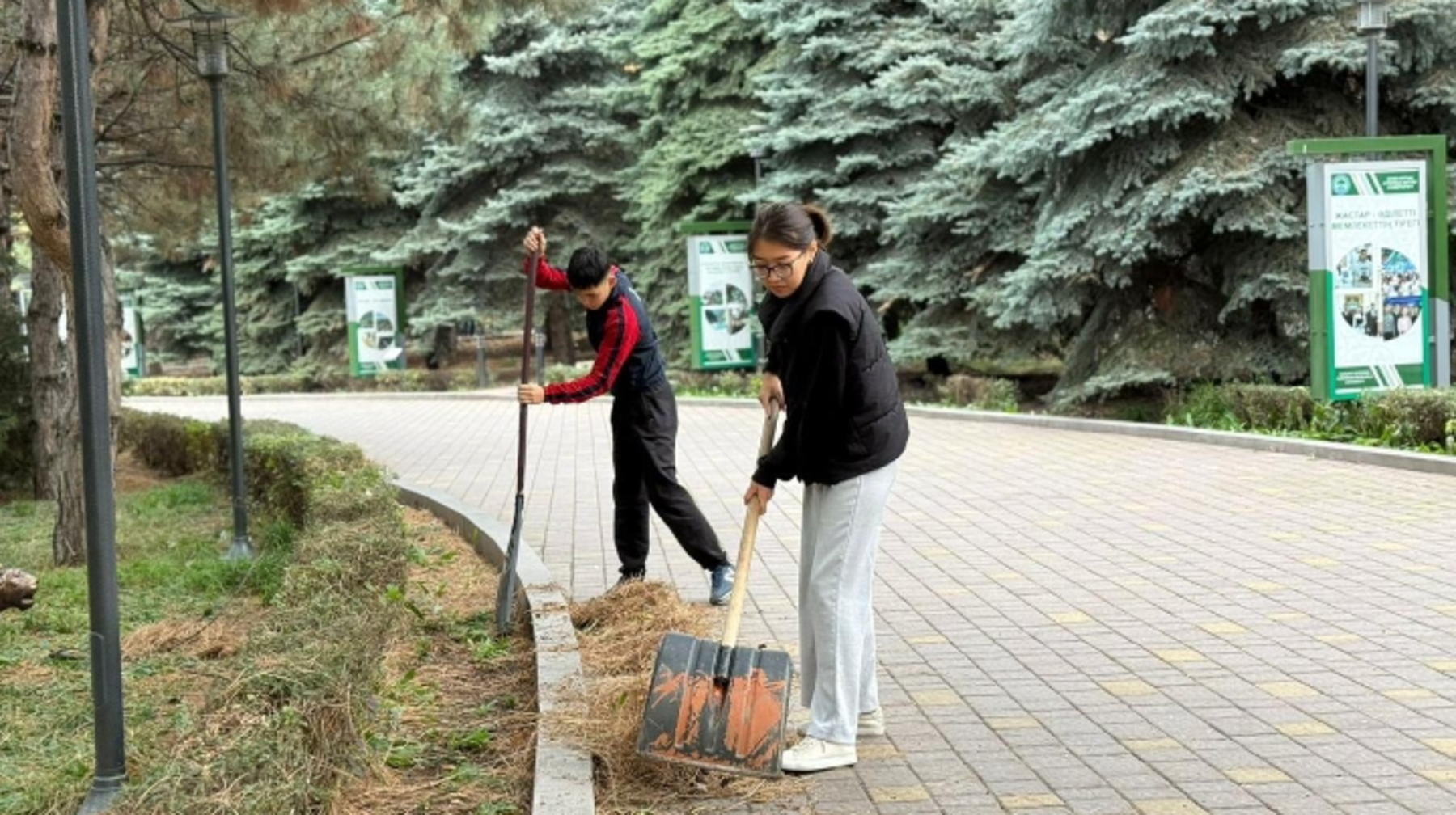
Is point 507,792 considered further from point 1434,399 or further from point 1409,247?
point 1409,247

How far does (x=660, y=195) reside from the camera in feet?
98.6

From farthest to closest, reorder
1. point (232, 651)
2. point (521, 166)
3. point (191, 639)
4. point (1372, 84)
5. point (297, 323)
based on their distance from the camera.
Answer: point (297, 323)
point (521, 166)
point (1372, 84)
point (191, 639)
point (232, 651)

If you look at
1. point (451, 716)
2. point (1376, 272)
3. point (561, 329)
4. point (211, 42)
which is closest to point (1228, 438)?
point (1376, 272)

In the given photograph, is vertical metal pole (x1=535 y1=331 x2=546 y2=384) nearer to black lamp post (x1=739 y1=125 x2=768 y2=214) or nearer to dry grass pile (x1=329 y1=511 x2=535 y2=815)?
black lamp post (x1=739 y1=125 x2=768 y2=214)

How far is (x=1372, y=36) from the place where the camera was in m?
14.2

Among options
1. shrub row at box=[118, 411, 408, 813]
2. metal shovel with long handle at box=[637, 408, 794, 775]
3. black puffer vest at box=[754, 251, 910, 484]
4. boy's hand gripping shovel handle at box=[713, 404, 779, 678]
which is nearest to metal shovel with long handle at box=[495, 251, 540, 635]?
shrub row at box=[118, 411, 408, 813]

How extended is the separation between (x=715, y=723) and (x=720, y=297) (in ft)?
67.9

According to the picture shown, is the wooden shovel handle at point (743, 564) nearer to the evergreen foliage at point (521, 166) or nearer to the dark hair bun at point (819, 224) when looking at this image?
the dark hair bun at point (819, 224)

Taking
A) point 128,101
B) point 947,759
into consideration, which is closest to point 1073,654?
point 947,759

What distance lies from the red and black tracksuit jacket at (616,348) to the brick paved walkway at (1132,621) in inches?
47.7

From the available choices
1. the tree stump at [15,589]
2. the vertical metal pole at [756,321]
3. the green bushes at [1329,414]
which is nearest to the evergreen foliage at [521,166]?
the vertical metal pole at [756,321]

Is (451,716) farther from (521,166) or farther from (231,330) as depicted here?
(521,166)

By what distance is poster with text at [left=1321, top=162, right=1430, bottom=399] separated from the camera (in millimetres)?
13938

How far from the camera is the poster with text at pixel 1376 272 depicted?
549 inches
